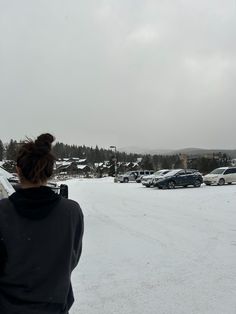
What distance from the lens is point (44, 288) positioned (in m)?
2.42

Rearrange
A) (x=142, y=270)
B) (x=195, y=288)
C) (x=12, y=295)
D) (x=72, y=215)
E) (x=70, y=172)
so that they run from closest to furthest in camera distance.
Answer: (x=12, y=295) → (x=72, y=215) → (x=195, y=288) → (x=142, y=270) → (x=70, y=172)

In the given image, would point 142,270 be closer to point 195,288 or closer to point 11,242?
point 195,288

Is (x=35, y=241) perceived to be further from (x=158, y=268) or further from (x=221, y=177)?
(x=221, y=177)

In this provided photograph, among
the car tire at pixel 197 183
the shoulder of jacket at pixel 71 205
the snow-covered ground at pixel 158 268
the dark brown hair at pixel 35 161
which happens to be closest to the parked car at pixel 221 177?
the car tire at pixel 197 183

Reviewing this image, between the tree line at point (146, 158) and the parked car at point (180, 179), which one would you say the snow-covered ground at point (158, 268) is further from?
the parked car at point (180, 179)

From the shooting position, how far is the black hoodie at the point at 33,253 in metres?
2.37

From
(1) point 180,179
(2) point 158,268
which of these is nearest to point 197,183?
(1) point 180,179

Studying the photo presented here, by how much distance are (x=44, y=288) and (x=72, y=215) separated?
1.35ft

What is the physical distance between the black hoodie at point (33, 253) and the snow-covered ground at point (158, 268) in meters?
3.16

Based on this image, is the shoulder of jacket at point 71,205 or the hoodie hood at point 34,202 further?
the shoulder of jacket at point 71,205

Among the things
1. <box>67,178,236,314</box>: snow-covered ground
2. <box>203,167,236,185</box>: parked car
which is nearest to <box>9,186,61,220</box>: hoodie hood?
<box>67,178,236,314</box>: snow-covered ground

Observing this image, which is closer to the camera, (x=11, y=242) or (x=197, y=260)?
(x=11, y=242)

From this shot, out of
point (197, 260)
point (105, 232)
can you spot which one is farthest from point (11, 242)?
point (105, 232)

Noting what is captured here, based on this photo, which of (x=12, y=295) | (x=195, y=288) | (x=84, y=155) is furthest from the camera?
(x=84, y=155)
